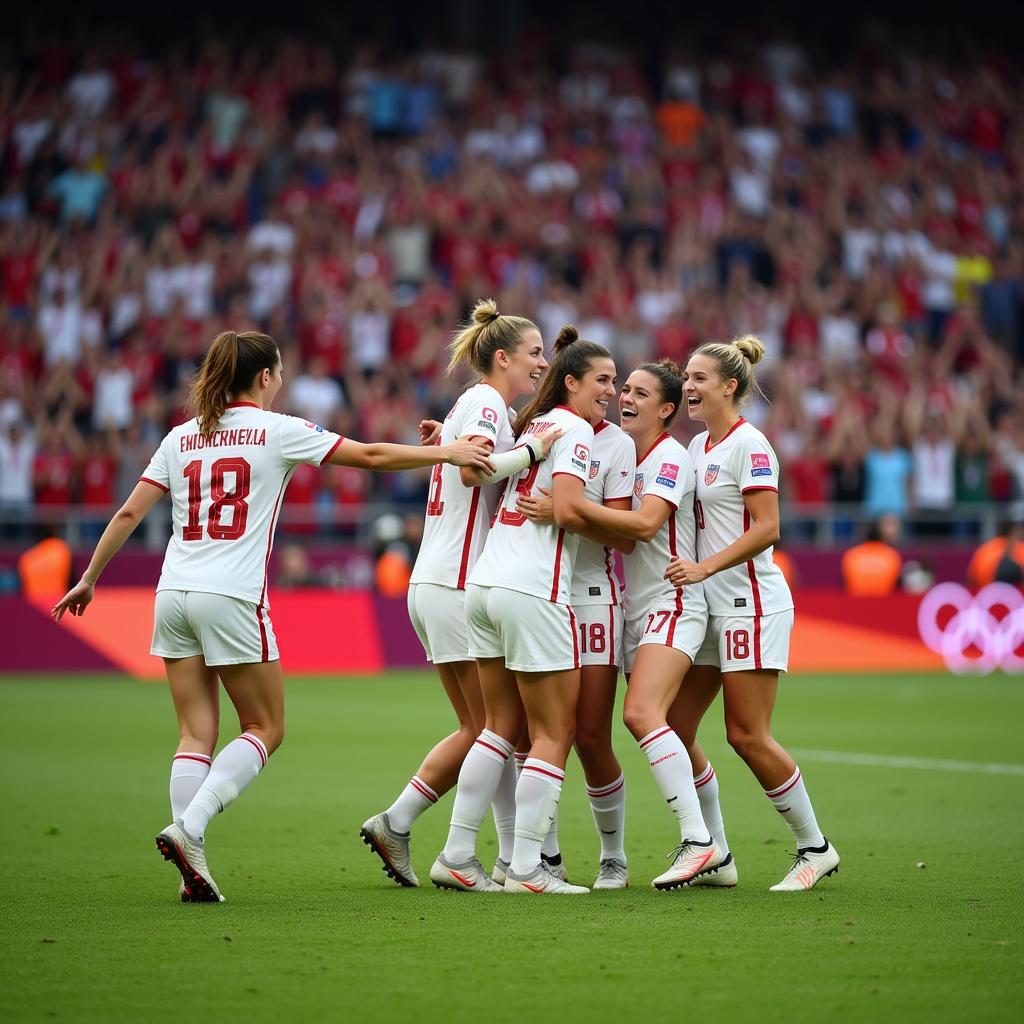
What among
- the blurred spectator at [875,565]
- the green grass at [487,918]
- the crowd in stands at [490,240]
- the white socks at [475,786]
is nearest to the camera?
the green grass at [487,918]

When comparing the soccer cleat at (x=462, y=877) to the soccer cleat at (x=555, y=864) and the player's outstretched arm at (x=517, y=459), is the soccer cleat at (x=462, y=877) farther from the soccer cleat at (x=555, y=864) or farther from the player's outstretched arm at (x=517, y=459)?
the player's outstretched arm at (x=517, y=459)

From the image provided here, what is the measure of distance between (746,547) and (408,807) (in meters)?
1.89

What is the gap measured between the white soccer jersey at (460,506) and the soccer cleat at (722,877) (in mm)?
1671

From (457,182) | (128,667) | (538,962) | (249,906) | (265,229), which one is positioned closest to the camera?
(538,962)

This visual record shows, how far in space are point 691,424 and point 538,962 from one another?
17667 millimetres

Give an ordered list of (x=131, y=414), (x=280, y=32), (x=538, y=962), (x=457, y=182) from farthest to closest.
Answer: (x=280, y=32) → (x=457, y=182) → (x=131, y=414) → (x=538, y=962)

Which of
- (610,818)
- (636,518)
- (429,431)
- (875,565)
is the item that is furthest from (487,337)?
(875,565)

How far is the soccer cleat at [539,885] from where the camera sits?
7.19 m

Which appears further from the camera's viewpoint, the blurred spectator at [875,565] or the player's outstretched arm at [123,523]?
the blurred spectator at [875,565]

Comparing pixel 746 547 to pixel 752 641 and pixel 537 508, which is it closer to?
pixel 752 641

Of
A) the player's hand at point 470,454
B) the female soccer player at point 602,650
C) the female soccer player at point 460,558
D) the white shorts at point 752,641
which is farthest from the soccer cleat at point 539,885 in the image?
the player's hand at point 470,454

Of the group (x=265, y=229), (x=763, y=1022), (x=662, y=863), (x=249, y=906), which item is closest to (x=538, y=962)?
(x=763, y=1022)

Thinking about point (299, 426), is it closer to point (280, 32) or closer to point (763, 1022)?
point (763, 1022)

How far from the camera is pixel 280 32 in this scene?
30203mm
